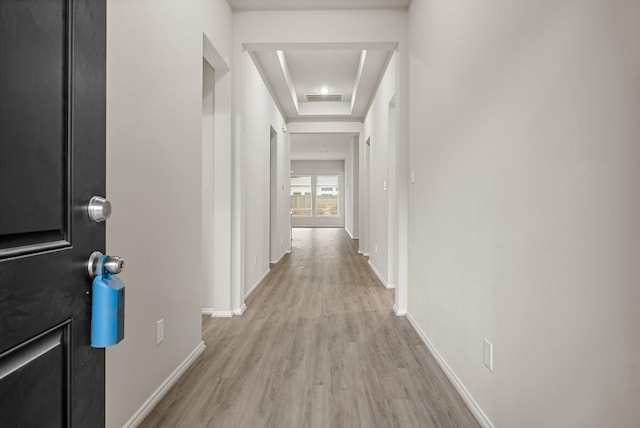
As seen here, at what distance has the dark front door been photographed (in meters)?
0.62

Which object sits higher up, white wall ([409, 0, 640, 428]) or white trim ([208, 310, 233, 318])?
white wall ([409, 0, 640, 428])

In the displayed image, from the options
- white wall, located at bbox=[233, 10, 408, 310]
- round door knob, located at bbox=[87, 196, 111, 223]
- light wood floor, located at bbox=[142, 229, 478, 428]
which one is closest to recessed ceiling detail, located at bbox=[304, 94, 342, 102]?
white wall, located at bbox=[233, 10, 408, 310]

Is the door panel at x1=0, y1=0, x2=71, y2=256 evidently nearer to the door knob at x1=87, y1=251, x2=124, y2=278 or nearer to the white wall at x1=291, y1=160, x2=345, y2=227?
the door knob at x1=87, y1=251, x2=124, y2=278

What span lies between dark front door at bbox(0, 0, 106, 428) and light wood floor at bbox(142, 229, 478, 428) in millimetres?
1223

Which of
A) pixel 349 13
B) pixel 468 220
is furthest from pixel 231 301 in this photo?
pixel 349 13

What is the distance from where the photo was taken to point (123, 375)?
1687 mm

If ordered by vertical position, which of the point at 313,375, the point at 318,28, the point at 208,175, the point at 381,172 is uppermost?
the point at 318,28

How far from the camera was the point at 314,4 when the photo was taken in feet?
11.2

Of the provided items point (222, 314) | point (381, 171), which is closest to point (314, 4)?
point (381, 171)

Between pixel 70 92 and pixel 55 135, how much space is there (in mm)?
94

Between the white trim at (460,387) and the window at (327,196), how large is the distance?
13.0 metres

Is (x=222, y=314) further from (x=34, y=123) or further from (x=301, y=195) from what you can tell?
(x=301, y=195)

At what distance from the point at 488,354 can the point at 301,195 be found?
1436 centimetres

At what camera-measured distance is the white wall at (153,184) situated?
1630 millimetres
